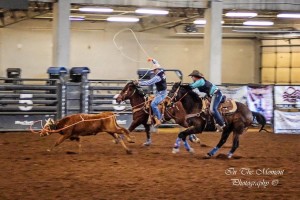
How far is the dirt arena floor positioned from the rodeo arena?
0.09ft

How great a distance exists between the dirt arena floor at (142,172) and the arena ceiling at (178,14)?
32.3ft

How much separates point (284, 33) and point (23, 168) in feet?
76.4

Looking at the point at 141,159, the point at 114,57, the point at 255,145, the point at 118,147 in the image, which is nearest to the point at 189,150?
the point at 141,159

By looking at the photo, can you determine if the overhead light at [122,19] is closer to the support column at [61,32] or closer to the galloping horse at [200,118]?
the support column at [61,32]

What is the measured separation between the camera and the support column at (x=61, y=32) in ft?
69.7

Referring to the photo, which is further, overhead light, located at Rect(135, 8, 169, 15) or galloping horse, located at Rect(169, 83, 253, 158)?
overhead light, located at Rect(135, 8, 169, 15)

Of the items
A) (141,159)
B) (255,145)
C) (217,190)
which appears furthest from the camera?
(255,145)

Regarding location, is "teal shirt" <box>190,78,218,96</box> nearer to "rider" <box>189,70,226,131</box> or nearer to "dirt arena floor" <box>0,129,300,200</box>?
"rider" <box>189,70,226,131</box>

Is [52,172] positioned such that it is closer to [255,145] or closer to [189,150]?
[189,150]

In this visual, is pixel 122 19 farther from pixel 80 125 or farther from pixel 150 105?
pixel 80 125

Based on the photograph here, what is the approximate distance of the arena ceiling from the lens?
2289 cm

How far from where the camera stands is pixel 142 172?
952 cm

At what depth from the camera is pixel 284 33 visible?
30.4 metres

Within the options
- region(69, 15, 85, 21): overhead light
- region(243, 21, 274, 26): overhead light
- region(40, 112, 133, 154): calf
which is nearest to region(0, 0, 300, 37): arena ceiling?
region(69, 15, 85, 21): overhead light
